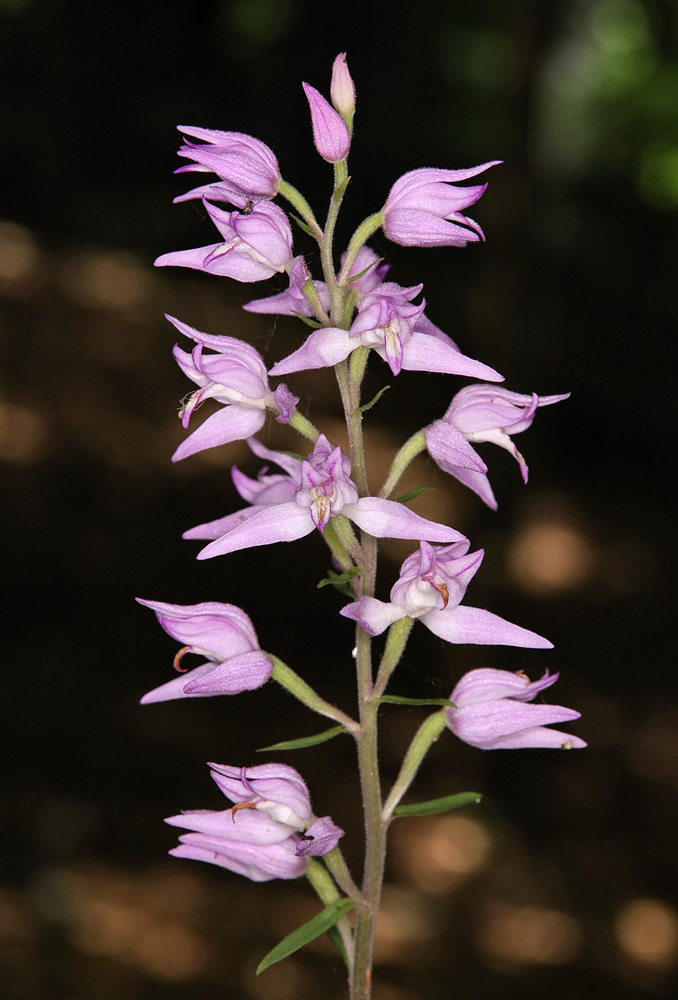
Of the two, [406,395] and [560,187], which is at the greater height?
[560,187]

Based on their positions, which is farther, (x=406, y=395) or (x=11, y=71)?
(x=11, y=71)

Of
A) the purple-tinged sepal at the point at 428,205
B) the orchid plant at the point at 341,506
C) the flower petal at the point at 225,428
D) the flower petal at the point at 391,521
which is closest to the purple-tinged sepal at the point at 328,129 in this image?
the orchid plant at the point at 341,506

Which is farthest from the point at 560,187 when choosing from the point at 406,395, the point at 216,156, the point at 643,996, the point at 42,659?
the point at 216,156

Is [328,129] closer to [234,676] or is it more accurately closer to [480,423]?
[480,423]

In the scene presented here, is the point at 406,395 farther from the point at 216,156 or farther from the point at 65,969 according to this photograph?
the point at 216,156

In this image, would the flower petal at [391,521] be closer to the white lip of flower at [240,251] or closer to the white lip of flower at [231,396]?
the white lip of flower at [231,396]

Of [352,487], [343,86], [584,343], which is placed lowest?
[584,343]
